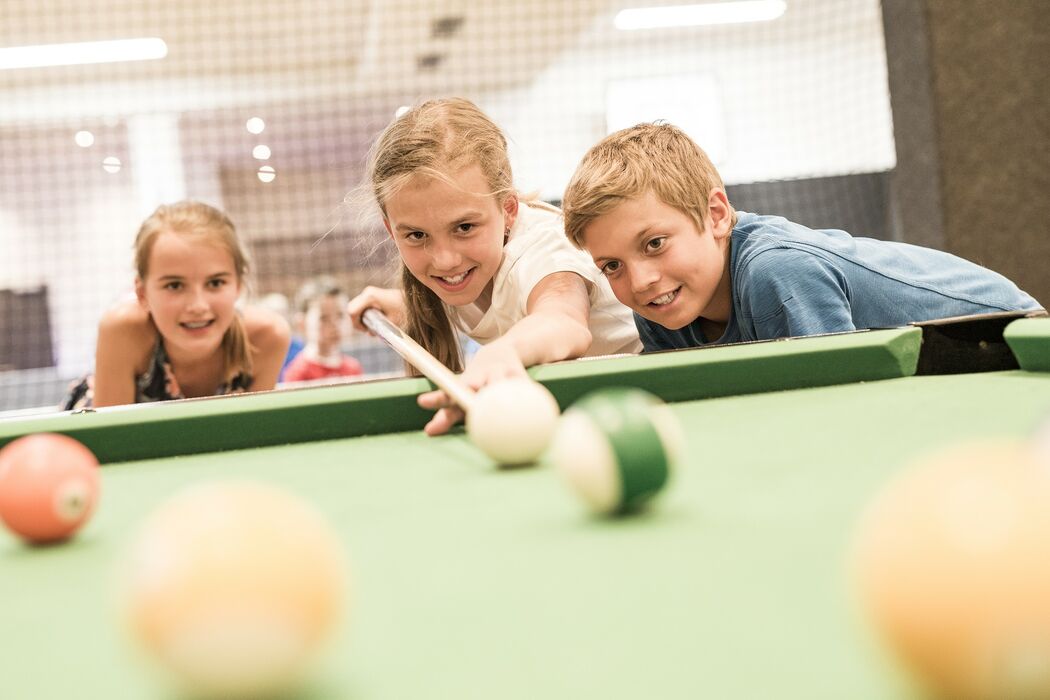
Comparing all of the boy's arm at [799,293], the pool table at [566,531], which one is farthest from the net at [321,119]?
the pool table at [566,531]

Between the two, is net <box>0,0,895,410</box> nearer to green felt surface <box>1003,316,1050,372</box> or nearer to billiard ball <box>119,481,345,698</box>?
green felt surface <box>1003,316,1050,372</box>

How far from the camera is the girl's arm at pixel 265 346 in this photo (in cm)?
373

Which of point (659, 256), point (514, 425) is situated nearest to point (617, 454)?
point (514, 425)

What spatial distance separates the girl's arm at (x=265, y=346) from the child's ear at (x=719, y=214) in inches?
78.0

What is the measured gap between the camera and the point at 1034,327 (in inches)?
61.1

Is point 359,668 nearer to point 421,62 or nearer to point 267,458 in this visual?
point 267,458

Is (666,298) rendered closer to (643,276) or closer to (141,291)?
(643,276)

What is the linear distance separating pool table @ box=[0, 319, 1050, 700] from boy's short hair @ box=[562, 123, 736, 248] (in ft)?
2.13

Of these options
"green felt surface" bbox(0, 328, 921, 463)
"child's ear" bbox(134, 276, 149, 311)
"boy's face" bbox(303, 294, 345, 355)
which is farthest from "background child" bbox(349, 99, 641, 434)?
"boy's face" bbox(303, 294, 345, 355)

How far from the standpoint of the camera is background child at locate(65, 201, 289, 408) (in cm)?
325

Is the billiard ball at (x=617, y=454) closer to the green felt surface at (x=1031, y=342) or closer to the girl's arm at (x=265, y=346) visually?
the green felt surface at (x=1031, y=342)

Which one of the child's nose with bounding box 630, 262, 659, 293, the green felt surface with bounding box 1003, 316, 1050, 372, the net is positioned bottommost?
the green felt surface with bounding box 1003, 316, 1050, 372

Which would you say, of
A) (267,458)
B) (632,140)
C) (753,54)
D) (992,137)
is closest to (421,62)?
(753,54)

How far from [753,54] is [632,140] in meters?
8.28
